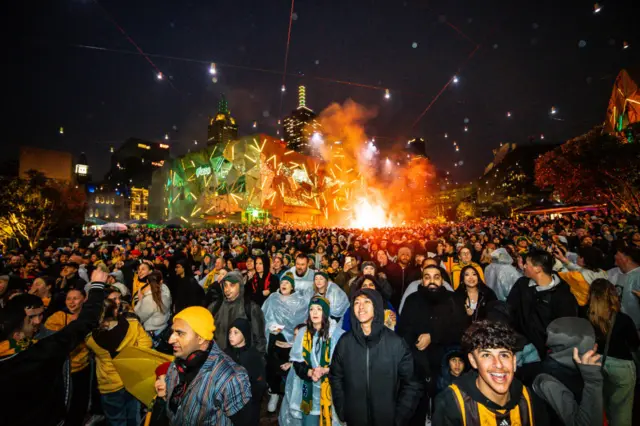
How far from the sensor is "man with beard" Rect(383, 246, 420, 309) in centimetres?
566

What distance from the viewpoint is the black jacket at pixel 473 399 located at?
1778 mm

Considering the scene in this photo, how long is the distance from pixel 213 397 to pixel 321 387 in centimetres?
132

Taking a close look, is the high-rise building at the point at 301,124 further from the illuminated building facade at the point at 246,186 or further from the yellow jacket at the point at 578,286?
the yellow jacket at the point at 578,286

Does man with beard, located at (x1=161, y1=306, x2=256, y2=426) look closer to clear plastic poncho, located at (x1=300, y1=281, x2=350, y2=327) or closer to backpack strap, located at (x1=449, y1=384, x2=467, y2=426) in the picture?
backpack strap, located at (x1=449, y1=384, x2=467, y2=426)

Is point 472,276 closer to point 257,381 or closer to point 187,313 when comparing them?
point 257,381

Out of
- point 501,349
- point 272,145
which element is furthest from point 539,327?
point 272,145

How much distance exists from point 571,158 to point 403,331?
70.2 ft

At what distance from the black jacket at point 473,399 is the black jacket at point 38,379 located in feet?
9.03

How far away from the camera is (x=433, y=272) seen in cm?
353

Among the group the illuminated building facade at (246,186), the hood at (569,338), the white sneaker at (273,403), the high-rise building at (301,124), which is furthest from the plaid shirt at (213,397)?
the high-rise building at (301,124)

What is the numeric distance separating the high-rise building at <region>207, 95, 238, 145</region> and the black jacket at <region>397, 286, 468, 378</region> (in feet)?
385

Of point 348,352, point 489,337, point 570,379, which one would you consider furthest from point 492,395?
point 348,352

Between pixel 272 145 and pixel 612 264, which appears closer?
pixel 612 264

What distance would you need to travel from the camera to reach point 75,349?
329cm
